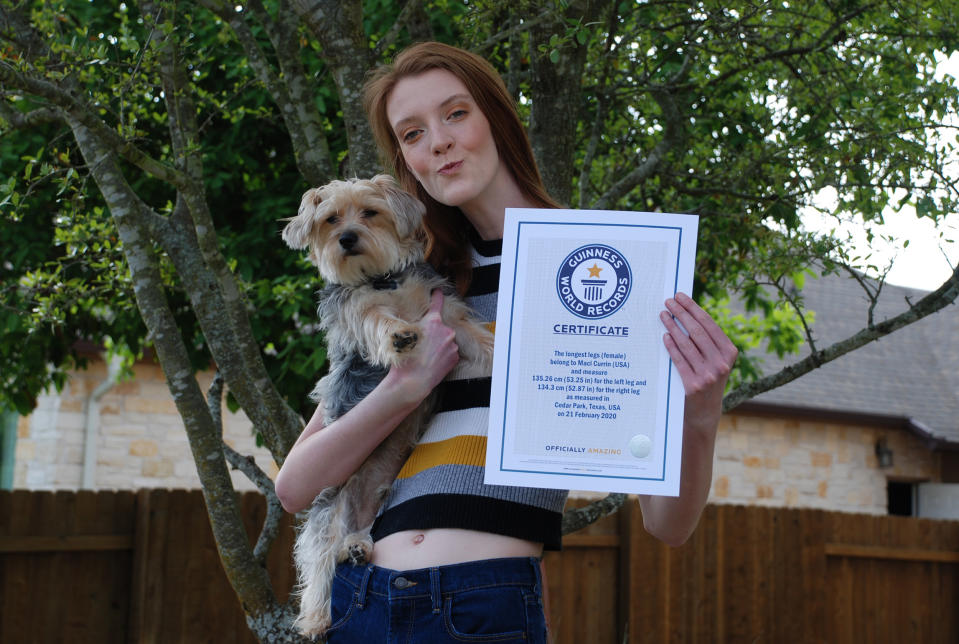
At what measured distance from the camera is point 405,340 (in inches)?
104

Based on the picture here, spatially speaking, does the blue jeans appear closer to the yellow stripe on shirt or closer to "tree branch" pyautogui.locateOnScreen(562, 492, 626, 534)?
the yellow stripe on shirt

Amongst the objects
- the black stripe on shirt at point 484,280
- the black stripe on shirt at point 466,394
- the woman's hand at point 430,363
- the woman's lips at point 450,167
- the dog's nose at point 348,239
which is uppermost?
the dog's nose at point 348,239

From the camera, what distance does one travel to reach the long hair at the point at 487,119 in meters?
2.28

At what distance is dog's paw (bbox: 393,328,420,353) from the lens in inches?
103

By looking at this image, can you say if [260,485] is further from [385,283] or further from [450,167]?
[450,167]

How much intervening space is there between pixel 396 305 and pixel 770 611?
862cm

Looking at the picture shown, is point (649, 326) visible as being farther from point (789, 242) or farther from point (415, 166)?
point (789, 242)

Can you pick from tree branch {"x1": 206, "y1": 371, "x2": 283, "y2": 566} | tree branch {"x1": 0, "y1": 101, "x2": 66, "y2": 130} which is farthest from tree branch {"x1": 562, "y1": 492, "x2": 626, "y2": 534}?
tree branch {"x1": 0, "y1": 101, "x2": 66, "y2": 130}

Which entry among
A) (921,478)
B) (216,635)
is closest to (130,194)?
(216,635)

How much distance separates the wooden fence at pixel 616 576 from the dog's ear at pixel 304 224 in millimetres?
4770

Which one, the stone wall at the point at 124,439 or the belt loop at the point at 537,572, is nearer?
the belt loop at the point at 537,572

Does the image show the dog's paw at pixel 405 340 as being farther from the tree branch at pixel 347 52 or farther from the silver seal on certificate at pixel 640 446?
the tree branch at pixel 347 52

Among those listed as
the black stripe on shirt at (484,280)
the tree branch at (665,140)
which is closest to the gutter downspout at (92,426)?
the tree branch at (665,140)

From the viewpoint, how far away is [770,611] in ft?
33.3
